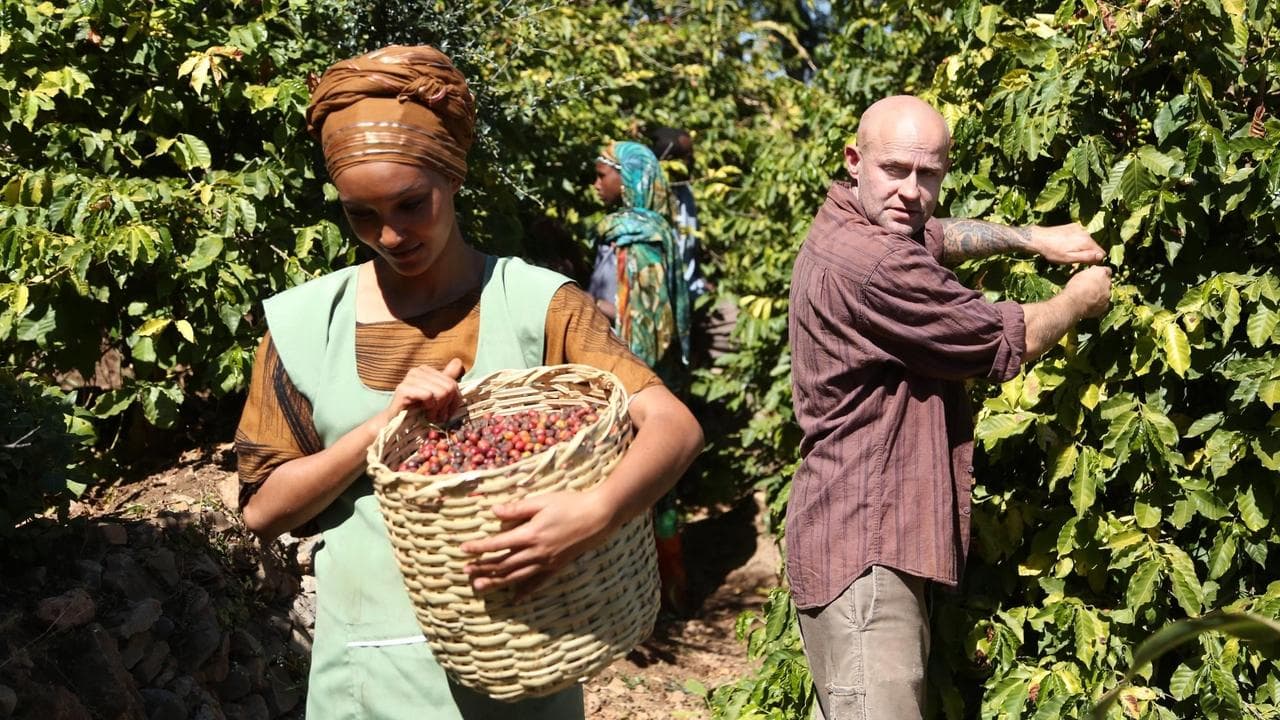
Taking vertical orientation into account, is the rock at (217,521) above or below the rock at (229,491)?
above

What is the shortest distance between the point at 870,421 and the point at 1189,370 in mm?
838

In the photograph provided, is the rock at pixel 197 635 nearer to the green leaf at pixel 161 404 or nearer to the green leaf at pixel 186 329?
the green leaf at pixel 161 404

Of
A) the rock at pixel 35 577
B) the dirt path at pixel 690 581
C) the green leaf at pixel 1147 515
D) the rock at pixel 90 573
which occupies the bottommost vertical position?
the dirt path at pixel 690 581

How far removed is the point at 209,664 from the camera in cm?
378

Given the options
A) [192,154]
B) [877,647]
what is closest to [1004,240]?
[877,647]

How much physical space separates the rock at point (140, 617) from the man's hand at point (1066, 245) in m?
2.43

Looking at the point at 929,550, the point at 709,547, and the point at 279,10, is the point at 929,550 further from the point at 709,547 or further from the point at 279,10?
the point at 709,547

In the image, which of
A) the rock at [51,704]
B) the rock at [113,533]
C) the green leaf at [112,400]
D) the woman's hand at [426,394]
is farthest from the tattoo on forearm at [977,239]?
the green leaf at [112,400]

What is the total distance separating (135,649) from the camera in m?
3.52

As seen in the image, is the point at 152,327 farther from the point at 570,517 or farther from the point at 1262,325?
the point at 1262,325

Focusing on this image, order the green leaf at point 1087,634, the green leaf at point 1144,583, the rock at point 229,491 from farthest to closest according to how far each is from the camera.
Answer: the rock at point 229,491 < the green leaf at point 1087,634 < the green leaf at point 1144,583

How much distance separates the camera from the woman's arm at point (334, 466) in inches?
72.5

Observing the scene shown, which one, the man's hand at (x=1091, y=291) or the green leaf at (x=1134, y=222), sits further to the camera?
the green leaf at (x=1134, y=222)

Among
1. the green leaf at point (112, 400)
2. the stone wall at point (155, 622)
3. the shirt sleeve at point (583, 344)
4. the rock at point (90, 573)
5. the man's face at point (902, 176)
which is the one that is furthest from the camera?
the green leaf at point (112, 400)
